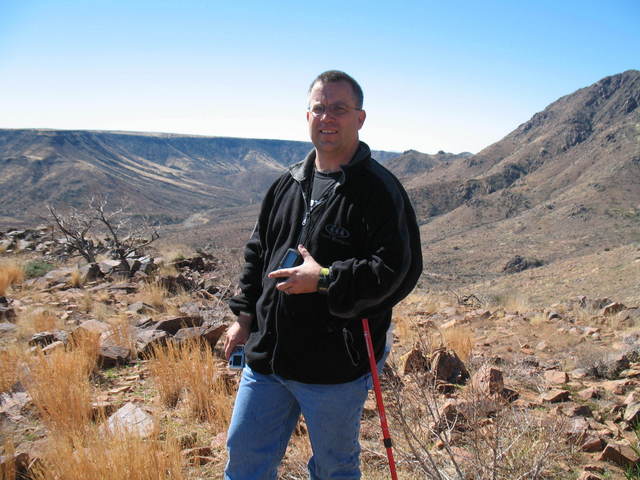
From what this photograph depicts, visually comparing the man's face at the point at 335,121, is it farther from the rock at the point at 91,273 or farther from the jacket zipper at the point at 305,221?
the rock at the point at 91,273

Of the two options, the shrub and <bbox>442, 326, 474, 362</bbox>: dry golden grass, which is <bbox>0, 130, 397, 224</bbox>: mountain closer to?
the shrub

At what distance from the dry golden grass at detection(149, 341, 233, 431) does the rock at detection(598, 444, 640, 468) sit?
7.10ft

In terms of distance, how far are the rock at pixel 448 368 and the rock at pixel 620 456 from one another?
1.30 meters

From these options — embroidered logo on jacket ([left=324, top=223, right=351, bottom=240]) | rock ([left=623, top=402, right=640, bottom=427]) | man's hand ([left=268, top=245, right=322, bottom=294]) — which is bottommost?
rock ([left=623, top=402, right=640, bottom=427])

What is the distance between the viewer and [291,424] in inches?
72.9

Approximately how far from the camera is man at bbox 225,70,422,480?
1.61 m

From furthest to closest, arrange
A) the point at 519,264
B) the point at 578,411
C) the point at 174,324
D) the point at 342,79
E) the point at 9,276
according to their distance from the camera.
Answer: the point at 519,264 → the point at 9,276 → the point at 174,324 → the point at 578,411 → the point at 342,79

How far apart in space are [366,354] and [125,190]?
68.5m

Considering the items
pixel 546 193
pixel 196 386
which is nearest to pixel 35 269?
pixel 196 386

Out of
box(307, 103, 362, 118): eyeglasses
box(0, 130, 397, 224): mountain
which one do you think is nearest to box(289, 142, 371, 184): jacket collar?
box(307, 103, 362, 118): eyeglasses

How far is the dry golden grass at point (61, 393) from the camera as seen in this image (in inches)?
106

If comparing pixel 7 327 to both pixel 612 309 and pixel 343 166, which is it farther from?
pixel 612 309

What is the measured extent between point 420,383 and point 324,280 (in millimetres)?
1169

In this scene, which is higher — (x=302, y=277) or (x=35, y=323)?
(x=302, y=277)
